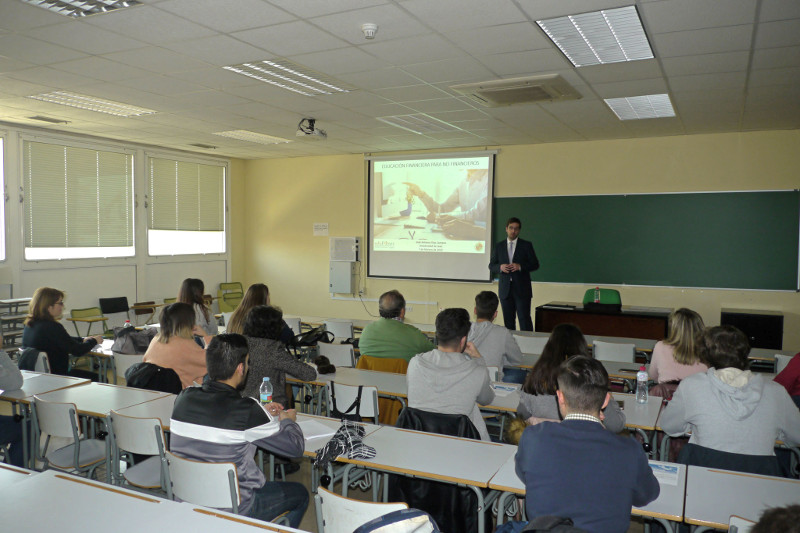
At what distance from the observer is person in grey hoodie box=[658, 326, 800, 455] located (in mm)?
2689

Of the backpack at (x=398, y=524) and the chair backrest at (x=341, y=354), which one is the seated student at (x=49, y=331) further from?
the backpack at (x=398, y=524)

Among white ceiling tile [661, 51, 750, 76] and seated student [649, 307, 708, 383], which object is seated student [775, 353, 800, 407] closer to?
seated student [649, 307, 708, 383]

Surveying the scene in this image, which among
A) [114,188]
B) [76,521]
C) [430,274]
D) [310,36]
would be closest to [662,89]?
[310,36]

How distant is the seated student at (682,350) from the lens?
3.90 meters

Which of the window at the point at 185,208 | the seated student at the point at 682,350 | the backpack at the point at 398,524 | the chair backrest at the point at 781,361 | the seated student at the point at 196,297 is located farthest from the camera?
the window at the point at 185,208

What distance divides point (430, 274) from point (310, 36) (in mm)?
6089

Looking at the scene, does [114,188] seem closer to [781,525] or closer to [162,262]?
[162,262]

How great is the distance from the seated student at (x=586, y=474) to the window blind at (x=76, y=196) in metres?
8.29

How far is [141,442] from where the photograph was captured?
300cm

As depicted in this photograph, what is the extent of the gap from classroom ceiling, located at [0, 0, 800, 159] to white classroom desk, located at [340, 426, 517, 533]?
255 cm

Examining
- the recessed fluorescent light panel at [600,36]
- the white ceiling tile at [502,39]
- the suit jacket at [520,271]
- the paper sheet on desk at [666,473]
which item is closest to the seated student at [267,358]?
the paper sheet on desk at [666,473]

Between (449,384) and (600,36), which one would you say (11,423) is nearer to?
(449,384)

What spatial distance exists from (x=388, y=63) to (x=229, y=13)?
1.46 m

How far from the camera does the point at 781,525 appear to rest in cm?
104
